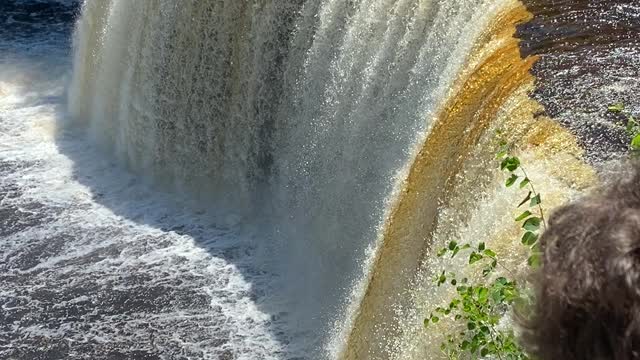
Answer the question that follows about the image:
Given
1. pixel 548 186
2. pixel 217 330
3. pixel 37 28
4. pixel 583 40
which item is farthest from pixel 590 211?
pixel 37 28

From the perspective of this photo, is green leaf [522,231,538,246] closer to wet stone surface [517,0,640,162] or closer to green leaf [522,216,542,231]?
green leaf [522,216,542,231]

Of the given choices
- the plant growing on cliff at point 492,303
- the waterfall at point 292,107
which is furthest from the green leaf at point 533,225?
the waterfall at point 292,107

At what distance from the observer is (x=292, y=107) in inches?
286

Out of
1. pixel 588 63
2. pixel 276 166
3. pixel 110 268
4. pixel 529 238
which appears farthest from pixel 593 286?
pixel 276 166

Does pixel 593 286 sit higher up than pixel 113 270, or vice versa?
pixel 593 286

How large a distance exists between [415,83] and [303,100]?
161 centimetres

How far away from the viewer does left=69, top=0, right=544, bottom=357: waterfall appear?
5539 mm

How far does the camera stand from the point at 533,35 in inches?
206

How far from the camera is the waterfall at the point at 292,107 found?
5.54 m

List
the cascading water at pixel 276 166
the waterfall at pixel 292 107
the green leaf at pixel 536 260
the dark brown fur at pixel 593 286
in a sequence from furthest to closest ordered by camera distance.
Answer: the waterfall at pixel 292 107 → the cascading water at pixel 276 166 → the green leaf at pixel 536 260 → the dark brown fur at pixel 593 286

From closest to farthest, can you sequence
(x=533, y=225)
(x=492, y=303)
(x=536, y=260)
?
(x=536, y=260) → (x=533, y=225) → (x=492, y=303)

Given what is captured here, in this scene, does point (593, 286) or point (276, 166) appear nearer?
point (593, 286)

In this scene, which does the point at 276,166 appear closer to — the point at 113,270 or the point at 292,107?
the point at 292,107

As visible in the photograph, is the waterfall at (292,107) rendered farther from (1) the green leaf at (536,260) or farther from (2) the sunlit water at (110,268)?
(1) the green leaf at (536,260)
